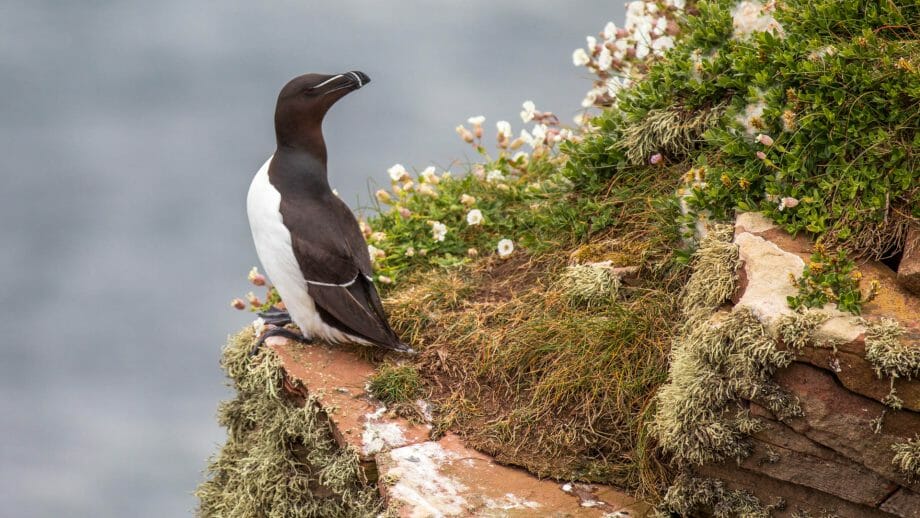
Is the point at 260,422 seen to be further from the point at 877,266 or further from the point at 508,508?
the point at 877,266

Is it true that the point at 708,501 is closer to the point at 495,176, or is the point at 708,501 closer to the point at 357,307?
the point at 357,307

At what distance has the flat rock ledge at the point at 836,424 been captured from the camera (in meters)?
4.69

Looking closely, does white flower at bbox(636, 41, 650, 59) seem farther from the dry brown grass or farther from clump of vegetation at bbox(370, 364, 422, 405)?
clump of vegetation at bbox(370, 364, 422, 405)

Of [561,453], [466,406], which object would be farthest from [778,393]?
[466,406]

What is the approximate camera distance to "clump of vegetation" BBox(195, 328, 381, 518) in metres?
5.83

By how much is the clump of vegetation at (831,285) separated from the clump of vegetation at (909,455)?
0.64 metres

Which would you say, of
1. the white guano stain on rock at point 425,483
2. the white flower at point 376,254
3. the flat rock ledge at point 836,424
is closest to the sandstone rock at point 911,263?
the flat rock ledge at point 836,424

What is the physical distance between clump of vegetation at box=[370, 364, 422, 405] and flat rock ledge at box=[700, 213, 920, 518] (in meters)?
1.92

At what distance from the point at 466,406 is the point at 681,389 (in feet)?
4.63

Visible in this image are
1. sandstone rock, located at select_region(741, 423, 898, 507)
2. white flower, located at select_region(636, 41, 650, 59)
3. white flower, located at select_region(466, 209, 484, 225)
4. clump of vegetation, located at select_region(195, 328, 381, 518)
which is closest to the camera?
sandstone rock, located at select_region(741, 423, 898, 507)

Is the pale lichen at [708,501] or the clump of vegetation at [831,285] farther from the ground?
the clump of vegetation at [831,285]

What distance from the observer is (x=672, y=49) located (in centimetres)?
732

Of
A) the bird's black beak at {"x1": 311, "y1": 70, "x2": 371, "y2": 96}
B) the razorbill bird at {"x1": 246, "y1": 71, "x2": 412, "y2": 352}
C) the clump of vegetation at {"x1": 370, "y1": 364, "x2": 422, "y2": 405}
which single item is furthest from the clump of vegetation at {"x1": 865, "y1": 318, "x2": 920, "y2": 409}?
the bird's black beak at {"x1": 311, "y1": 70, "x2": 371, "y2": 96}

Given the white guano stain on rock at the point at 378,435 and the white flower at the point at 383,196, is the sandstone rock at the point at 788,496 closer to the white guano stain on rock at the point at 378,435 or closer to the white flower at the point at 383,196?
the white guano stain on rock at the point at 378,435
